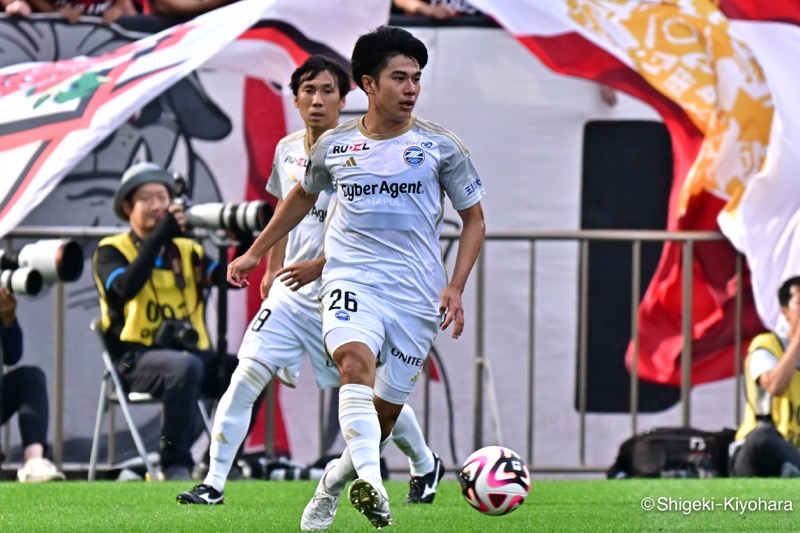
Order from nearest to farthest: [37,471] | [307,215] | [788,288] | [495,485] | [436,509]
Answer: [495,485] < [436,509] < [307,215] < [37,471] < [788,288]

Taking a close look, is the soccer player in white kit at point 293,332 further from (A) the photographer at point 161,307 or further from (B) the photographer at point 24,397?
(B) the photographer at point 24,397

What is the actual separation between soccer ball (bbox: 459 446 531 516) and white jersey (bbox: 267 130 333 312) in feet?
6.09

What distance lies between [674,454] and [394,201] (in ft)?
14.3

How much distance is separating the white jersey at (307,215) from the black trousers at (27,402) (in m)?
2.27

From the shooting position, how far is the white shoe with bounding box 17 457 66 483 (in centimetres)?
965

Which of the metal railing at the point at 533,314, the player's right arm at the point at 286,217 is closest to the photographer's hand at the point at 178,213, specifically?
the metal railing at the point at 533,314

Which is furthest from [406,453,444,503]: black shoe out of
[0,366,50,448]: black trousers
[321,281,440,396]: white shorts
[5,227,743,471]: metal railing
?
[0,366,50,448]: black trousers

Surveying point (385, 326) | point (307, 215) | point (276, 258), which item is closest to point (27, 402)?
point (276, 258)

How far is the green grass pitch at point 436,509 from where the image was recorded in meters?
6.46

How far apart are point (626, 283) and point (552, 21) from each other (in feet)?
6.14

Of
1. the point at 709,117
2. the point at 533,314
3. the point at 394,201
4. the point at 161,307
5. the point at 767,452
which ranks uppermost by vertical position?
the point at 394,201

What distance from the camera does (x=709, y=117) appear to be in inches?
423

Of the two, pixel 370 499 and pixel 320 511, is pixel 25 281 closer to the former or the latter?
pixel 320 511

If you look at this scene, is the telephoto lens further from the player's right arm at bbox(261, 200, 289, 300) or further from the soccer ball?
the soccer ball
